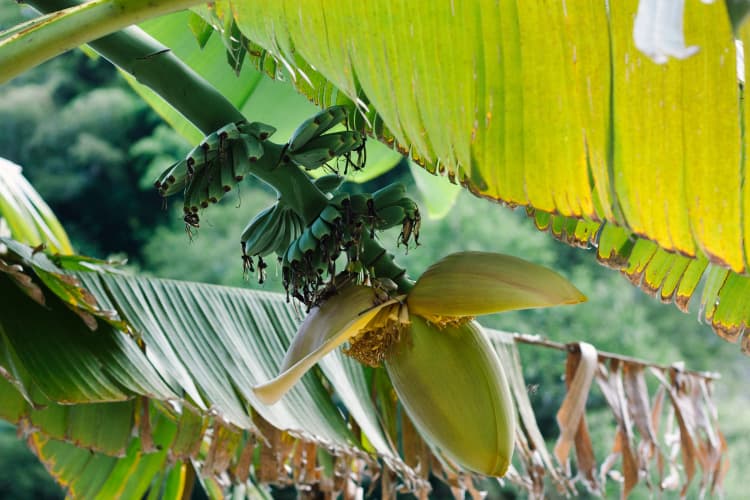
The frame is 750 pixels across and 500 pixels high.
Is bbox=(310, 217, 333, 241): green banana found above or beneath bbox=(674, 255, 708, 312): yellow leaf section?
above

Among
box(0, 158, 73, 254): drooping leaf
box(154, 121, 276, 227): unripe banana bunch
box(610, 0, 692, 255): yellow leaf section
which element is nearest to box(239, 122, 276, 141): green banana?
box(154, 121, 276, 227): unripe banana bunch

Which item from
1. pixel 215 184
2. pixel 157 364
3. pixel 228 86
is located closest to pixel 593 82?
pixel 215 184

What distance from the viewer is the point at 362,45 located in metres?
0.42

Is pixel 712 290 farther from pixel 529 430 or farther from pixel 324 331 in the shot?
pixel 529 430

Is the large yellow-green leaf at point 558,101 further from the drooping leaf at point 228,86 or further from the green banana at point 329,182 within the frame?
the drooping leaf at point 228,86

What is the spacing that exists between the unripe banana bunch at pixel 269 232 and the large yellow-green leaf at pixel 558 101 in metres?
0.14

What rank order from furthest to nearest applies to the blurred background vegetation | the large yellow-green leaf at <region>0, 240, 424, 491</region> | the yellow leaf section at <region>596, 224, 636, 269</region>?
the blurred background vegetation, the large yellow-green leaf at <region>0, 240, 424, 491</region>, the yellow leaf section at <region>596, 224, 636, 269</region>

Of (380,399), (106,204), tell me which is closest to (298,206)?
(380,399)

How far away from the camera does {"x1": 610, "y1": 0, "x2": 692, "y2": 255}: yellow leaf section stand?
37 centimetres

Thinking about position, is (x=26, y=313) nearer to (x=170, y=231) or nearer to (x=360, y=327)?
(x=360, y=327)

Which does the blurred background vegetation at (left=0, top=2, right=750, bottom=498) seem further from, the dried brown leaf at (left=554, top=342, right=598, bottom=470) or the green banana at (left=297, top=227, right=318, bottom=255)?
the green banana at (left=297, top=227, right=318, bottom=255)

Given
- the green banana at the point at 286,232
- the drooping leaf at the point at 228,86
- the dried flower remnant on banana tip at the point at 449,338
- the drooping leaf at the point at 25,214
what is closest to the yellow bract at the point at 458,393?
the dried flower remnant on banana tip at the point at 449,338

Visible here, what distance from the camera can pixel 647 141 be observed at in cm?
38

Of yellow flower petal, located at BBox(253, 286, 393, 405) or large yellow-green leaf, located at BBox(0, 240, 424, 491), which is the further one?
large yellow-green leaf, located at BBox(0, 240, 424, 491)
